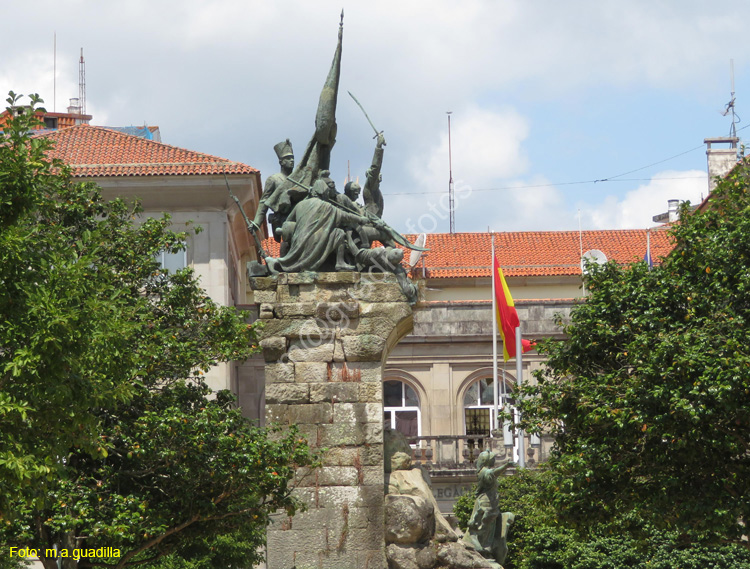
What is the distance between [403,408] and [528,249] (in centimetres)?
936

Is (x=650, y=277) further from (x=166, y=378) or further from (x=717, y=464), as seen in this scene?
(x=166, y=378)

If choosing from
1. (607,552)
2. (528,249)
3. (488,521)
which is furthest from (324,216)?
(528,249)

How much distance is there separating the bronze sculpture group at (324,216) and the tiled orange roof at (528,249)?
2548cm

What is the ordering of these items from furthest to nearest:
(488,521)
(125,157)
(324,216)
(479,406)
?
1. (479,406)
2. (125,157)
3. (488,521)
4. (324,216)

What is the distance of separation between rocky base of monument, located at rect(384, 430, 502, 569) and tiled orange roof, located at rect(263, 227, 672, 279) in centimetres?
2672

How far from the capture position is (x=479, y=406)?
3894 centimetres

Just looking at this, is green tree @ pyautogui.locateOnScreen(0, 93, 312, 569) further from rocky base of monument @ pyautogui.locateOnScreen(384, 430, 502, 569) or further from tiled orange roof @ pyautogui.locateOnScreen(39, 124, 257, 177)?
tiled orange roof @ pyautogui.locateOnScreen(39, 124, 257, 177)

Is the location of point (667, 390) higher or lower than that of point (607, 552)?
higher

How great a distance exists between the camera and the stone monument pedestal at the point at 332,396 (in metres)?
15.5

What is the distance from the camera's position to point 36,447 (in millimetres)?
10477

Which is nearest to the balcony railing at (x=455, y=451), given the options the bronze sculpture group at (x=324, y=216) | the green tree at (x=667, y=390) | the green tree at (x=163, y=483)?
the green tree at (x=667, y=390)

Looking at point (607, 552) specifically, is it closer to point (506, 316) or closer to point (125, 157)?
point (506, 316)

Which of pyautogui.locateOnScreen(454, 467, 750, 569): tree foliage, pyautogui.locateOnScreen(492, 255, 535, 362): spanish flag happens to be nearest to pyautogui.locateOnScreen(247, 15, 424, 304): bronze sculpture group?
pyautogui.locateOnScreen(454, 467, 750, 569): tree foliage

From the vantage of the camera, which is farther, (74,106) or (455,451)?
(74,106)
